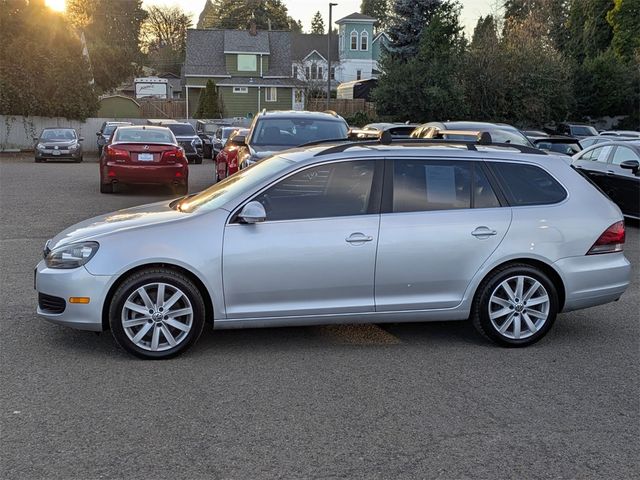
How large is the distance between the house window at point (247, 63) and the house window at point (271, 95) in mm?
2177

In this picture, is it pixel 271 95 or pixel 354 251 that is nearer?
pixel 354 251

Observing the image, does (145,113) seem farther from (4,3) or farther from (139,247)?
(139,247)

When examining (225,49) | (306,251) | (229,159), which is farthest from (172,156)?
(225,49)

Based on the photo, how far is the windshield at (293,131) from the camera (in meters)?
12.1

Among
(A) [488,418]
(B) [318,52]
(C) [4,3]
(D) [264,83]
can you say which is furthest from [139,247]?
(B) [318,52]

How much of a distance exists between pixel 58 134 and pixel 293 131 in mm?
18921

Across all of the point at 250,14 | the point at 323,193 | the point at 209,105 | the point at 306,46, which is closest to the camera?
the point at 323,193

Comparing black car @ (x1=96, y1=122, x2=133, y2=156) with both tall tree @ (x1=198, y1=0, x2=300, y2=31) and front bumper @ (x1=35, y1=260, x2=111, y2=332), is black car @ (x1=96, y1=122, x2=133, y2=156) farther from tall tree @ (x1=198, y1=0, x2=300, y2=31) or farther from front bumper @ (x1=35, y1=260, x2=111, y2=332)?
tall tree @ (x1=198, y1=0, x2=300, y2=31)

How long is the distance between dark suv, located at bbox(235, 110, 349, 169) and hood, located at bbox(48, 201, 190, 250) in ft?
19.2

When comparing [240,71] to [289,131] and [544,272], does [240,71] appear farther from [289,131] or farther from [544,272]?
[544,272]

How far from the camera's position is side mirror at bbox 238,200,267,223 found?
5320 millimetres

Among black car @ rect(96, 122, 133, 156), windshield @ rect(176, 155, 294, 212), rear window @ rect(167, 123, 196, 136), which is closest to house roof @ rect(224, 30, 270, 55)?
black car @ rect(96, 122, 133, 156)

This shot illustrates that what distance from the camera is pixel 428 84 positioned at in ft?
111

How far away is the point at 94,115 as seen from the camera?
36.2m
